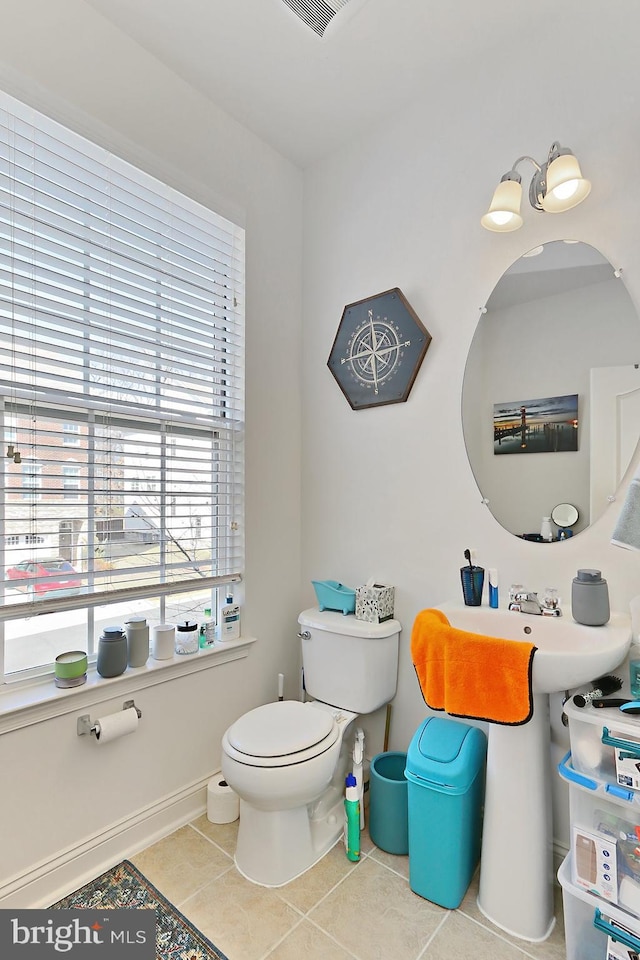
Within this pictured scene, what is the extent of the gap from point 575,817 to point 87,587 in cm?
155

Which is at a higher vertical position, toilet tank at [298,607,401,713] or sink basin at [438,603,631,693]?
sink basin at [438,603,631,693]

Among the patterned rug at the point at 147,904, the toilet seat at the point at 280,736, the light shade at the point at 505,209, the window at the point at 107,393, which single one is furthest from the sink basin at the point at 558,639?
the light shade at the point at 505,209

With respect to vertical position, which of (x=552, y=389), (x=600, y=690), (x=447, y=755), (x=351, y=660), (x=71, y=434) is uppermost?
(x=552, y=389)

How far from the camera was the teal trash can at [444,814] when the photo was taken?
1.48m

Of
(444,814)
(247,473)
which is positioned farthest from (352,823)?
(247,473)

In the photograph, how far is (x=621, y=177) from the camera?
1.52 meters

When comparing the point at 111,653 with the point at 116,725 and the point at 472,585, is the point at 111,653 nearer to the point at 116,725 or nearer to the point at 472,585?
the point at 116,725

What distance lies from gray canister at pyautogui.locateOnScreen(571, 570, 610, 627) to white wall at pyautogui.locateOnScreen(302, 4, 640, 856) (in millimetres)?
148

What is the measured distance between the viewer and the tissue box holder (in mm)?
1982

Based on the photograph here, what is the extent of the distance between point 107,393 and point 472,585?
1.41 metres

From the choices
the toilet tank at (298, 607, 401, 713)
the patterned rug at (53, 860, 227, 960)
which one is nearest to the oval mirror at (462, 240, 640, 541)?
the toilet tank at (298, 607, 401, 713)

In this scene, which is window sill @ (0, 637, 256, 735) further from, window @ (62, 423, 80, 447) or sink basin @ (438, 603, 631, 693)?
sink basin @ (438, 603, 631, 693)

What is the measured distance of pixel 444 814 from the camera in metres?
1.49

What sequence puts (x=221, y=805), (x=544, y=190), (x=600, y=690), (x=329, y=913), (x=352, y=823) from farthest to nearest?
(x=221, y=805)
(x=352, y=823)
(x=544, y=190)
(x=329, y=913)
(x=600, y=690)
